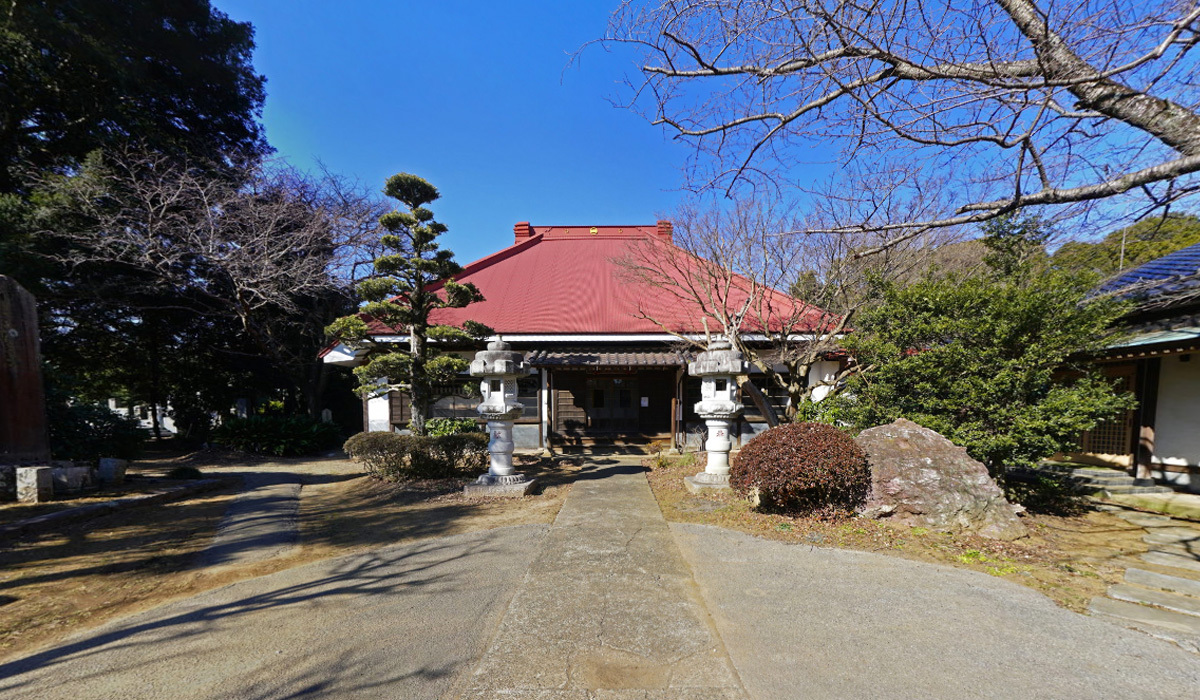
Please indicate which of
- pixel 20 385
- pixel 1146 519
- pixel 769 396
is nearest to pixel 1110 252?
pixel 1146 519

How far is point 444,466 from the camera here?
7836 millimetres

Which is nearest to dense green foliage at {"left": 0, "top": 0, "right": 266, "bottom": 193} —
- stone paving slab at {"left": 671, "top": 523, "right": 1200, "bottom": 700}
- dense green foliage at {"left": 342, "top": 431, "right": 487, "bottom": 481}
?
dense green foliage at {"left": 342, "top": 431, "right": 487, "bottom": 481}

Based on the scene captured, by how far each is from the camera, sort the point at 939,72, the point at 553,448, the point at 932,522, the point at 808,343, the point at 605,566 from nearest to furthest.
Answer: the point at 939,72
the point at 605,566
the point at 932,522
the point at 808,343
the point at 553,448

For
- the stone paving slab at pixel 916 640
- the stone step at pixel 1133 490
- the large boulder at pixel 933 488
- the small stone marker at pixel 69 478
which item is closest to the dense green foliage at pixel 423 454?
the small stone marker at pixel 69 478

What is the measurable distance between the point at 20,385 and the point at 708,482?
414 inches

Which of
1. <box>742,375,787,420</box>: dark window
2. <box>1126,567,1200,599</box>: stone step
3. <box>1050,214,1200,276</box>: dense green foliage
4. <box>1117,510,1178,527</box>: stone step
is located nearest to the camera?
<box>1126,567,1200,599</box>: stone step

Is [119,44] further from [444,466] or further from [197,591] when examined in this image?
[197,591]

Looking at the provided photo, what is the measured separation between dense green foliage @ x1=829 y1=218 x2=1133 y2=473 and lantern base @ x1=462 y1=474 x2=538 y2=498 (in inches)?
225

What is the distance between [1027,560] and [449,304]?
9019 mm

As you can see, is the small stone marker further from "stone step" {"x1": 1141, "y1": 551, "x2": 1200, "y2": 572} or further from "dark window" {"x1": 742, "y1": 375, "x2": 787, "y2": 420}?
"stone step" {"x1": 1141, "y1": 551, "x2": 1200, "y2": 572}

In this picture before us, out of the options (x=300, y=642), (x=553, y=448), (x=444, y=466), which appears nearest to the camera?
(x=300, y=642)

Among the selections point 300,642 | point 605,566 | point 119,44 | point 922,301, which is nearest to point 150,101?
point 119,44

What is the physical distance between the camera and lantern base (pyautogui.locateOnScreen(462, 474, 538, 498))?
674 centimetres

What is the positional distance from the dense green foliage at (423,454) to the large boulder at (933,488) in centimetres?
625
